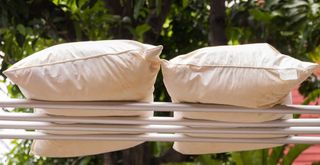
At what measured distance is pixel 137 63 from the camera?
1512 millimetres

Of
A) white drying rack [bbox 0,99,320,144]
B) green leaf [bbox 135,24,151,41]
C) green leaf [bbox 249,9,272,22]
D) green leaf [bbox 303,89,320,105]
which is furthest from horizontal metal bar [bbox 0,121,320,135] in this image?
green leaf [bbox 303,89,320,105]

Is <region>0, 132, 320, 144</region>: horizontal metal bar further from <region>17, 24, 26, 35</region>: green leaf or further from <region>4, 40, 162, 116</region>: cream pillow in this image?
<region>17, 24, 26, 35</region>: green leaf

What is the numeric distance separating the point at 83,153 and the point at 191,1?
165cm

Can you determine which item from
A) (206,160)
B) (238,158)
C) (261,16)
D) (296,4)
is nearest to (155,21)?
(261,16)

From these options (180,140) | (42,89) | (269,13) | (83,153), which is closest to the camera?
(42,89)

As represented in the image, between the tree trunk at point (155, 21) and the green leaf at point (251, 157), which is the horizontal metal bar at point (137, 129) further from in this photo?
the green leaf at point (251, 157)

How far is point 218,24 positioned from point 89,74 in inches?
60.7

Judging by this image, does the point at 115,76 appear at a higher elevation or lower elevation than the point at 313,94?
higher

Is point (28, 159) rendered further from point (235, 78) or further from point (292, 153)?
point (235, 78)

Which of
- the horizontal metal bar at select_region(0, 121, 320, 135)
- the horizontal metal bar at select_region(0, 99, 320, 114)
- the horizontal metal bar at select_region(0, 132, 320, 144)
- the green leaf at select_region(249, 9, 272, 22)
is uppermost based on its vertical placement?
the horizontal metal bar at select_region(0, 99, 320, 114)

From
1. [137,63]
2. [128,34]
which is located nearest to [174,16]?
[128,34]

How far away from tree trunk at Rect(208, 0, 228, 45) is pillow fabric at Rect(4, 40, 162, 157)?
1411 millimetres

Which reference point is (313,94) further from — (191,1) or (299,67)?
(299,67)

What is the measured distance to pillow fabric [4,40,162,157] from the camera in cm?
149
